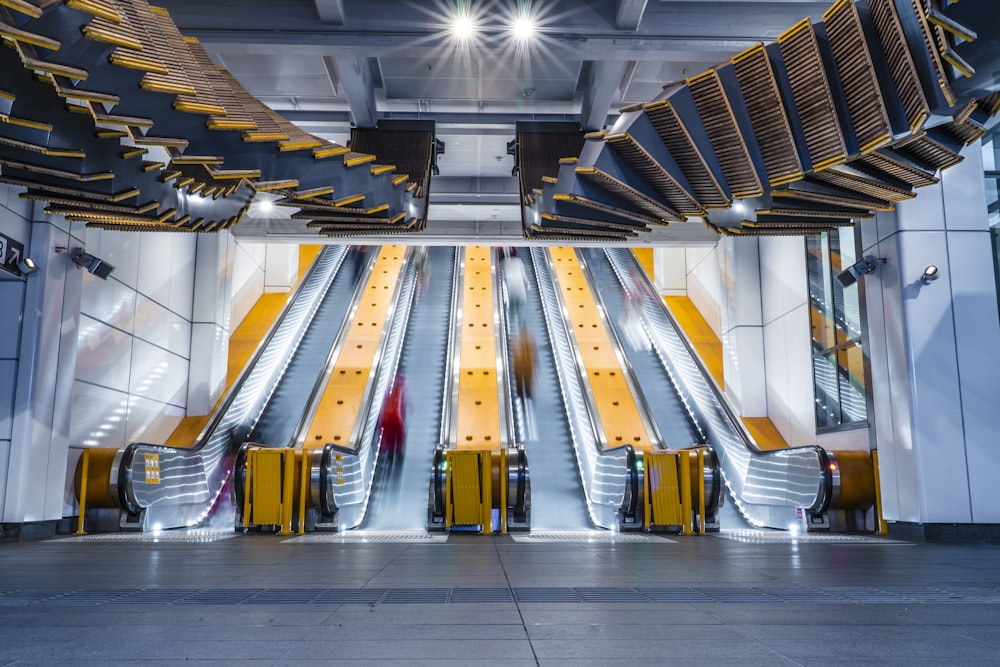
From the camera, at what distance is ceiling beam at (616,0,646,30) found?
7804mm

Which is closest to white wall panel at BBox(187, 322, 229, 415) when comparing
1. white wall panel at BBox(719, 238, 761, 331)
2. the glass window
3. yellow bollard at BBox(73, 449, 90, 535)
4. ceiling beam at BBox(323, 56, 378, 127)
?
yellow bollard at BBox(73, 449, 90, 535)

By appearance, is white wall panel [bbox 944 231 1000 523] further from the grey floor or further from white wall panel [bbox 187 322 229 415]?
white wall panel [bbox 187 322 229 415]

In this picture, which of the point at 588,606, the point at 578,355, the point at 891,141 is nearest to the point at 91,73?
the point at 588,606

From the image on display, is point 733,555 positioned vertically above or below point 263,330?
below

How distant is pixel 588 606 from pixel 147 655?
6.63ft

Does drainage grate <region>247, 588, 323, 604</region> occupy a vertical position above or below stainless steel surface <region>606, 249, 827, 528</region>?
below

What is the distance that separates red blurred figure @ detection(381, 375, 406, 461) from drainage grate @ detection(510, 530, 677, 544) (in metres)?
3.81

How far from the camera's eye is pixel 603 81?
9562 mm

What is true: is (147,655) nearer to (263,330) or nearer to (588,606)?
(588,606)

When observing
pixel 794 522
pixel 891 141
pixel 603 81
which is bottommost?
pixel 794 522

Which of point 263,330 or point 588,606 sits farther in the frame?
point 263,330

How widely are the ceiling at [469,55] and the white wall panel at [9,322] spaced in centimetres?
349

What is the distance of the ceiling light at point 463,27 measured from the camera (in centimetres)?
820

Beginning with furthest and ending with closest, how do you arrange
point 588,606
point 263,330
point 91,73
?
point 263,330 < point 91,73 < point 588,606
